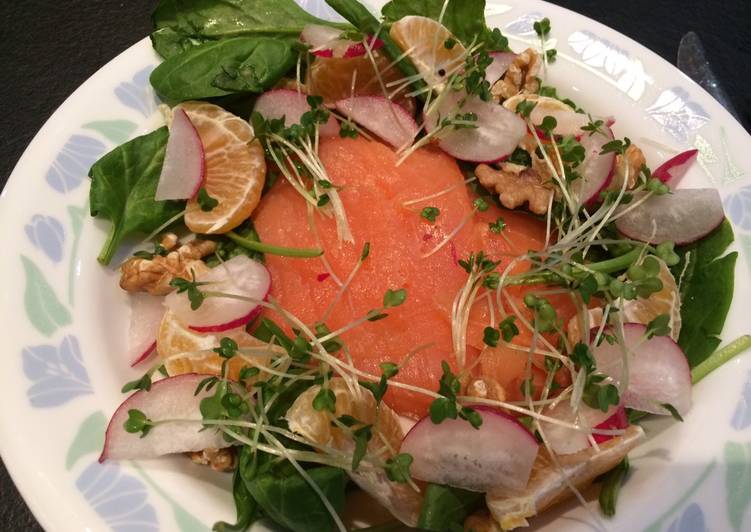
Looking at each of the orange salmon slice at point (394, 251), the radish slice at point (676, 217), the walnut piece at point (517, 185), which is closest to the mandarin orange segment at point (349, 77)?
the orange salmon slice at point (394, 251)

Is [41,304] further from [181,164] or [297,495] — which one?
[297,495]

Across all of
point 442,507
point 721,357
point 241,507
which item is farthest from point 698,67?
point 241,507

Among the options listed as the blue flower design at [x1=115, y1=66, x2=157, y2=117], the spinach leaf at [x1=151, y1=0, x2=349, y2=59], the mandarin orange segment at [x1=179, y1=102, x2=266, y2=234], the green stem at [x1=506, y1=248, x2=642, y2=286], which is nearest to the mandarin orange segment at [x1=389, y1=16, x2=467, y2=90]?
the spinach leaf at [x1=151, y1=0, x2=349, y2=59]

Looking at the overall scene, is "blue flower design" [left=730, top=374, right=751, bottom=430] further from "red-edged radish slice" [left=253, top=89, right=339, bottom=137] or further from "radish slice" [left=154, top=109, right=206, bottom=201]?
"radish slice" [left=154, top=109, right=206, bottom=201]

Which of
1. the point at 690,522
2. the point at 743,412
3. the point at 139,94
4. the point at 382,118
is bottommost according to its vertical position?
the point at 690,522

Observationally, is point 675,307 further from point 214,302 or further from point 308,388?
point 214,302

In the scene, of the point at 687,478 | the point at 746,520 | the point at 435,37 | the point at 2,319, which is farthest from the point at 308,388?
the point at 435,37
